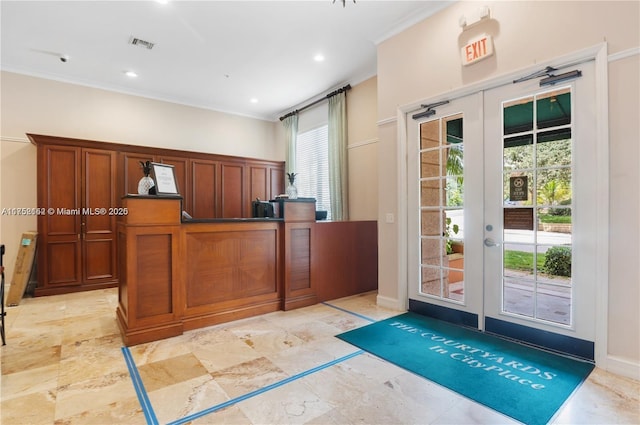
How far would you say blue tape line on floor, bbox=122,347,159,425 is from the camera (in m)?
1.83

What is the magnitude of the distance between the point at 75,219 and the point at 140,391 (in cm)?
398

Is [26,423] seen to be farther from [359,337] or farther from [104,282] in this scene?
[104,282]

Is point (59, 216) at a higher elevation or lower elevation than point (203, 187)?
lower

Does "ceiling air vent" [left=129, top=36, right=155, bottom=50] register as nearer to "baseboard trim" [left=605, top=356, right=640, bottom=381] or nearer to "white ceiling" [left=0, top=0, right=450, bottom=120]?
"white ceiling" [left=0, top=0, right=450, bottom=120]

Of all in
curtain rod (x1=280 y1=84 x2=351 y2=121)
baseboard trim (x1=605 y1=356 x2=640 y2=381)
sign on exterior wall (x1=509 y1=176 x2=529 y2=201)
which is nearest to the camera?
baseboard trim (x1=605 y1=356 x2=640 y2=381)

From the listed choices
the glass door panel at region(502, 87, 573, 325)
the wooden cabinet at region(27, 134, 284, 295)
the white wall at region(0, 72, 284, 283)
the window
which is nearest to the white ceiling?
the white wall at region(0, 72, 284, 283)

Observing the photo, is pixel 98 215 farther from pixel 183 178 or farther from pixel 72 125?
pixel 72 125

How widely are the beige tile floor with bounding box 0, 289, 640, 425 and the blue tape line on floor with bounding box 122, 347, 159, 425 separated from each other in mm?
21

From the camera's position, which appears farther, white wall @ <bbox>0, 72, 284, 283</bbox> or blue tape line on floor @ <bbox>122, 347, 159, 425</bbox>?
white wall @ <bbox>0, 72, 284, 283</bbox>

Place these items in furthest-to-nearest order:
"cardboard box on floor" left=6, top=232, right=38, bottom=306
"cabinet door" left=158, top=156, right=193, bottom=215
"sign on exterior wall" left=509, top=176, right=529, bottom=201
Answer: "cabinet door" left=158, top=156, right=193, bottom=215, "cardboard box on floor" left=6, top=232, right=38, bottom=306, "sign on exterior wall" left=509, top=176, right=529, bottom=201

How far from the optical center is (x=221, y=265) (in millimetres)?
3396

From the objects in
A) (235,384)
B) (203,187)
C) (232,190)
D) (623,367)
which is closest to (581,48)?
(623,367)

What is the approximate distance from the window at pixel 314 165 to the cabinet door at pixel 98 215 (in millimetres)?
3395

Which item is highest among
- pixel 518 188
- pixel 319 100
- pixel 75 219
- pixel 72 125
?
pixel 319 100
